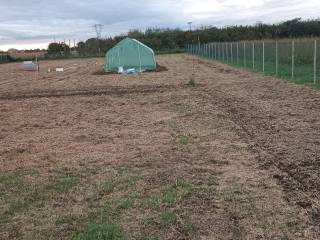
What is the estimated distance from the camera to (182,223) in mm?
5836

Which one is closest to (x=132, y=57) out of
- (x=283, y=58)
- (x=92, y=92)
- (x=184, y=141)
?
(x=283, y=58)

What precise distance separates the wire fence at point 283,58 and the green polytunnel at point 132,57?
597 cm

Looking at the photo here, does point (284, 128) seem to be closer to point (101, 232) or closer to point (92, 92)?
point (101, 232)

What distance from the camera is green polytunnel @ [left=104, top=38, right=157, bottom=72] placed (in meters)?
36.5

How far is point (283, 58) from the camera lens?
34.4 metres

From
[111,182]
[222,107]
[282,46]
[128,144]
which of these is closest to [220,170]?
[111,182]

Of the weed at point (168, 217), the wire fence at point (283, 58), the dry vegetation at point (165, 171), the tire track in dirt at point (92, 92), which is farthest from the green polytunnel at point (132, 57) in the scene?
the weed at point (168, 217)

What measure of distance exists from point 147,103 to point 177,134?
6.53 meters

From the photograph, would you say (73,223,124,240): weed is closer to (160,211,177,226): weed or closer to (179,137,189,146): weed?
(160,211,177,226): weed

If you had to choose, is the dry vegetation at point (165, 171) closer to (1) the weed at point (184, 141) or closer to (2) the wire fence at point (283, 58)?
(1) the weed at point (184, 141)

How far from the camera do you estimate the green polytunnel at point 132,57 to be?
120 ft

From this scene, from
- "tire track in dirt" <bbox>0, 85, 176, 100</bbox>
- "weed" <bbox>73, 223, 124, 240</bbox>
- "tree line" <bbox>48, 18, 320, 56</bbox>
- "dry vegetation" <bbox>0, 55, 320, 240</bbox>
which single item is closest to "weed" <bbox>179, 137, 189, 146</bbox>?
"dry vegetation" <bbox>0, 55, 320, 240</bbox>

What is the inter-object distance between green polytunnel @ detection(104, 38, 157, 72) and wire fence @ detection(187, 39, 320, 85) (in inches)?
235

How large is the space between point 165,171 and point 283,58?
27522 mm
